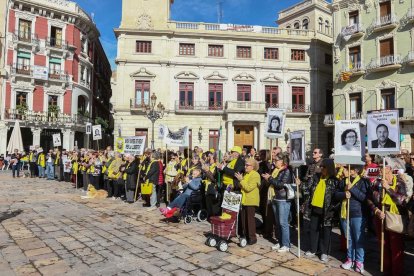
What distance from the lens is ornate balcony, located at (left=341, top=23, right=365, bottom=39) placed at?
24.4m

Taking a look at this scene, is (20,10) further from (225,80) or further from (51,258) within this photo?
(51,258)

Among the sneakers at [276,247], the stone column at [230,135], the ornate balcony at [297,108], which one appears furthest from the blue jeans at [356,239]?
the ornate balcony at [297,108]

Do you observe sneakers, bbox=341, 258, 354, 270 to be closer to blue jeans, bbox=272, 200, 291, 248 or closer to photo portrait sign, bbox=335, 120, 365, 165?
blue jeans, bbox=272, 200, 291, 248

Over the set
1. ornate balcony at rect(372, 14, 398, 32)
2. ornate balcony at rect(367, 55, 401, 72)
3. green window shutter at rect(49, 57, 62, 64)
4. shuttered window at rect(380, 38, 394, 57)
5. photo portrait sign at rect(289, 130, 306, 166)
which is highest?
ornate balcony at rect(372, 14, 398, 32)

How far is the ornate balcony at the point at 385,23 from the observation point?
22489 millimetres

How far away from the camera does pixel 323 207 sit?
534cm

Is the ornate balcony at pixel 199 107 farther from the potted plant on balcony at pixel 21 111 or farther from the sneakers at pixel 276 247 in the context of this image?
the sneakers at pixel 276 247

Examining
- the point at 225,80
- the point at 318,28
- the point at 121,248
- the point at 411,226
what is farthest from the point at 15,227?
the point at 318,28

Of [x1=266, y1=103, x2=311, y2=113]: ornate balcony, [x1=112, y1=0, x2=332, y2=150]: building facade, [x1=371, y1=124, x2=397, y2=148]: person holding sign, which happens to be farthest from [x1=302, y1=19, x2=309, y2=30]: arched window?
[x1=371, y1=124, x2=397, y2=148]: person holding sign

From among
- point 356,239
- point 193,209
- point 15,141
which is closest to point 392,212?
point 356,239

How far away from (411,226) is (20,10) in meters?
35.6

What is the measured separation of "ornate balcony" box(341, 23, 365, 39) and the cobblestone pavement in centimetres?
2208

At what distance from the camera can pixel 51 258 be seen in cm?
530

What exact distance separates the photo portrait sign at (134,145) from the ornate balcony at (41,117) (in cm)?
2243
